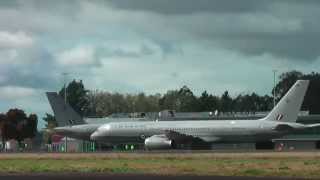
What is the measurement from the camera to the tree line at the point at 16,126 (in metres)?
160

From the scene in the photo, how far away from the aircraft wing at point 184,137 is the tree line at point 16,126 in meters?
75.3

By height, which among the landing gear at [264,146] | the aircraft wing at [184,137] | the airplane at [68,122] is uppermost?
the airplane at [68,122]

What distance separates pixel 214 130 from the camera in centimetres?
8775

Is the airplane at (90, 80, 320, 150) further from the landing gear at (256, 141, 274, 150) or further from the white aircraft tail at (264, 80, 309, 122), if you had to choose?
the landing gear at (256, 141, 274, 150)

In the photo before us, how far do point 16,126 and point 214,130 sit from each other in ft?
273

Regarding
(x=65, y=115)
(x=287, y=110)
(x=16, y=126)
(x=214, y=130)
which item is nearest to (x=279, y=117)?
(x=287, y=110)

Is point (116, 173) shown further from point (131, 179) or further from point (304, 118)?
point (304, 118)

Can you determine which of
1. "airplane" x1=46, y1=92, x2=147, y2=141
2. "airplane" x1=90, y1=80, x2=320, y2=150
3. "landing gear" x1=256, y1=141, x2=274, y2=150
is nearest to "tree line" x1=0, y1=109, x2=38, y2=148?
"airplane" x1=46, y1=92, x2=147, y2=141

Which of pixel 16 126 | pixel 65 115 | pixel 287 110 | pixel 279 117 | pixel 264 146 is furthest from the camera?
pixel 16 126

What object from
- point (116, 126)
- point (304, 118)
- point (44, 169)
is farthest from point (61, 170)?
Result: point (304, 118)

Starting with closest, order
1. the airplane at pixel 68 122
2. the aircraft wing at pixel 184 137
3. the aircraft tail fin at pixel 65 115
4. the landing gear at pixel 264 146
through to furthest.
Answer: the aircraft wing at pixel 184 137, the landing gear at pixel 264 146, the airplane at pixel 68 122, the aircraft tail fin at pixel 65 115

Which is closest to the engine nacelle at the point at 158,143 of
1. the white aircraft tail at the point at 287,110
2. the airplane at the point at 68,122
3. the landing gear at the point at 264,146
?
the landing gear at the point at 264,146

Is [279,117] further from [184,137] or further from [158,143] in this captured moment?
[158,143]

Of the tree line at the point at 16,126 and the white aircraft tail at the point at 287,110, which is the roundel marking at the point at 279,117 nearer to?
the white aircraft tail at the point at 287,110
